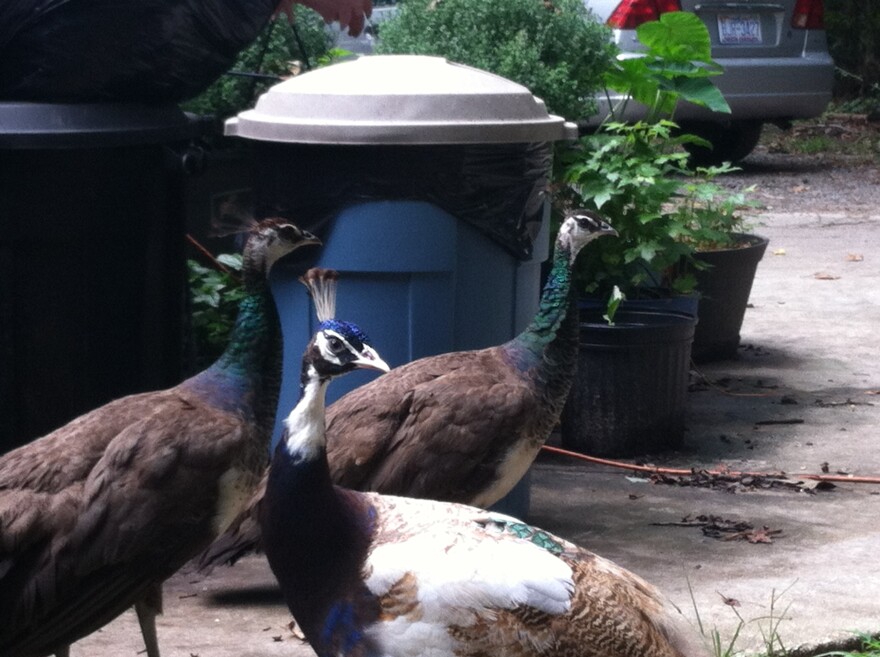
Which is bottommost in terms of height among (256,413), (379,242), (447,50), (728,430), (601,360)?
(728,430)

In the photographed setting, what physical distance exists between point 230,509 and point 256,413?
29cm

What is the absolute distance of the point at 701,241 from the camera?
712cm

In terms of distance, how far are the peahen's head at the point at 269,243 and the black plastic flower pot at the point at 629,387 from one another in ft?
6.12

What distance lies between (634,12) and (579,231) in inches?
243

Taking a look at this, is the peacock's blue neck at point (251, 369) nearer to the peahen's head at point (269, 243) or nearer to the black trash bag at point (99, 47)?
the peahen's head at point (269, 243)

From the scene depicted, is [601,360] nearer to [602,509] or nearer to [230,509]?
[602,509]

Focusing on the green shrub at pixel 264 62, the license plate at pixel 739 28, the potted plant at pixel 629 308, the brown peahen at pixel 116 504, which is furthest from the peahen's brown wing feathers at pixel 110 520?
the license plate at pixel 739 28

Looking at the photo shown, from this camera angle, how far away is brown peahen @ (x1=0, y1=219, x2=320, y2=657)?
3.53 m

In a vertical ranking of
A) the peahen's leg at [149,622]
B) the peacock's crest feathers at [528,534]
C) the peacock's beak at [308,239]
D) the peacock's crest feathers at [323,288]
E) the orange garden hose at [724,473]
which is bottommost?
the orange garden hose at [724,473]

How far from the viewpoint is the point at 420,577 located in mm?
3084

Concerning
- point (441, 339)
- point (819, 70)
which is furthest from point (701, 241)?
point (819, 70)

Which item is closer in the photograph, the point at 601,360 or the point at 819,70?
the point at 601,360

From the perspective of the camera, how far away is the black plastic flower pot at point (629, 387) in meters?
5.76

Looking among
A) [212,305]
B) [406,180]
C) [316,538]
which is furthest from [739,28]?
[316,538]
